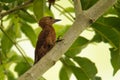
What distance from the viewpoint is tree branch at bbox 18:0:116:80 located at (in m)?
0.65

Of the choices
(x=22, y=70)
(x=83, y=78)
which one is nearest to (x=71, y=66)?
(x=83, y=78)

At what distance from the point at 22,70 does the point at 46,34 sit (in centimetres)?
30

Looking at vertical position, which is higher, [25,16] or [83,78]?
[25,16]

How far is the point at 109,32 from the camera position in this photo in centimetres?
91

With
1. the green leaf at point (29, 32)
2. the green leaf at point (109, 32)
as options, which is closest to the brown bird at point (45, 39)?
the green leaf at point (109, 32)

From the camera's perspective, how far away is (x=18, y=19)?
3.59 ft

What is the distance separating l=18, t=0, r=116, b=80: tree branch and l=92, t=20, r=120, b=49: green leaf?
0.20 meters

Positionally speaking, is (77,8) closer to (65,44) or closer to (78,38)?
(65,44)

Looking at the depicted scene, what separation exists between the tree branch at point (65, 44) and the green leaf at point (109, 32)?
203 mm

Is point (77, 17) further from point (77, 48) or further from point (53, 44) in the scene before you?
point (77, 48)

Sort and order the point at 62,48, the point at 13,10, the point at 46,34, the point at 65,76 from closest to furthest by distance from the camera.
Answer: the point at 62,48, the point at 46,34, the point at 13,10, the point at 65,76

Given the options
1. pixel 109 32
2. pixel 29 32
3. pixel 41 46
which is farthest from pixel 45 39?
pixel 29 32

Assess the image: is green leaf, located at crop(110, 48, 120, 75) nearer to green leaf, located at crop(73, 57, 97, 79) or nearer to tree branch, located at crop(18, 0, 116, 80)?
green leaf, located at crop(73, 57, 97, 79)

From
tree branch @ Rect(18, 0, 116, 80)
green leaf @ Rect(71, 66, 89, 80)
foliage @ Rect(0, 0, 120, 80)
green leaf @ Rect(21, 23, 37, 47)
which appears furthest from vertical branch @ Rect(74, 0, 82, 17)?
green leaf @ Rect(21, 23, 37, 47)
